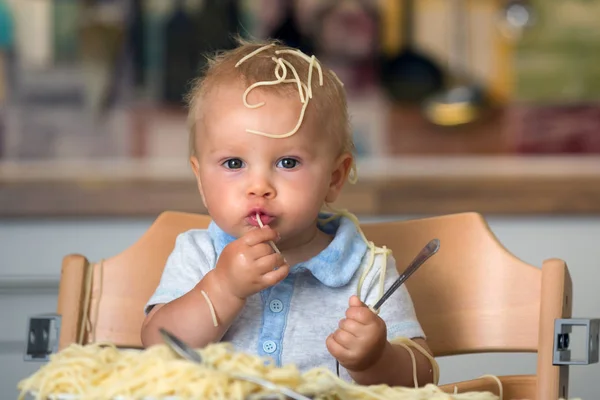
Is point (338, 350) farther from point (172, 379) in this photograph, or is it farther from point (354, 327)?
point (172, 379)

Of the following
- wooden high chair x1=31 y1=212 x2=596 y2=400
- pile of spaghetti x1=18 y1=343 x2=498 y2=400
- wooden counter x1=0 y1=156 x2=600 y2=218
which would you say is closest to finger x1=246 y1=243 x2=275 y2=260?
pile of spaghetti x1=18 y1=343 x2=498 y2=400

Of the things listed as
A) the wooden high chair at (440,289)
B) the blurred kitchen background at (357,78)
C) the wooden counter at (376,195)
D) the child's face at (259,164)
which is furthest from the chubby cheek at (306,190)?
the blurred kitchen background at (357,78)

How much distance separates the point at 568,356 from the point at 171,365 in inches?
23.0

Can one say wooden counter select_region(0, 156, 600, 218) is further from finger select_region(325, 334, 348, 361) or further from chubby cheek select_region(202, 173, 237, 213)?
finger select_region(325, 334, 348, 361)

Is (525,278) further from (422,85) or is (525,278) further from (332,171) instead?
(422,85)

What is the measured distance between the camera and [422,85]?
2.33 m

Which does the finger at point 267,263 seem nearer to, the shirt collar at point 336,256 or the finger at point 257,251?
the finger at point 257,251

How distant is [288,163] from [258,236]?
4.2 inches

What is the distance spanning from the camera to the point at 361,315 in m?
0.90

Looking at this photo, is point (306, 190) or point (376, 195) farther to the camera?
point (376, 195)

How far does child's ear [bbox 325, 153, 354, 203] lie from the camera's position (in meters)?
1.12

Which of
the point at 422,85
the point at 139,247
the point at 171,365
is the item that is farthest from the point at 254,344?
the point at 422,85

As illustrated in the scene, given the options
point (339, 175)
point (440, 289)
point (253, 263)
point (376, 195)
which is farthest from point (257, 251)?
point (376, 195)

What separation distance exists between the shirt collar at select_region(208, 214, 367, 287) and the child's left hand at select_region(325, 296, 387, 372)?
0.18 meters
